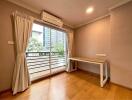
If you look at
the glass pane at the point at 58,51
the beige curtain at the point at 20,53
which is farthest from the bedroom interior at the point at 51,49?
the glass pane at the point at 58,51

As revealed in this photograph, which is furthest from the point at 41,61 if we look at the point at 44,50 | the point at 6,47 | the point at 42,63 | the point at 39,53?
the point at 6,47

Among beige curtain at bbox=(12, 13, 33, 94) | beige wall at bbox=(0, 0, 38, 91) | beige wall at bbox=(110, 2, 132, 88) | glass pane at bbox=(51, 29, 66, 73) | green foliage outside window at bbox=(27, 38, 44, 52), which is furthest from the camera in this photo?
glass pane at bbox=(51, 29, 66, 73)

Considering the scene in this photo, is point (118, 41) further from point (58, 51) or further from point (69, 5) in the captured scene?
point (58, 51)

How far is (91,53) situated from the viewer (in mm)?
3496

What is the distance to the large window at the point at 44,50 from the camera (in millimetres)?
2922

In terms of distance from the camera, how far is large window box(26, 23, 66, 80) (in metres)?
2.92

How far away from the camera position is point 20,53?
2109 mm

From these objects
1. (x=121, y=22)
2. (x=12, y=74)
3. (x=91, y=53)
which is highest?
(x=121, y=22)

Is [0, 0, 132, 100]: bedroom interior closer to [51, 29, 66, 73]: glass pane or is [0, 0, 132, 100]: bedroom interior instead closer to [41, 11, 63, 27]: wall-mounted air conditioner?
[41, 11, 63, 27]: wall-mounted air conditioner

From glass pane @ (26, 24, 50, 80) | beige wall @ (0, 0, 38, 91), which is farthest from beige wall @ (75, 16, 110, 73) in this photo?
beige wall @ (0, 0, 38, 91)

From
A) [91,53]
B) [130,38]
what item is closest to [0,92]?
[91,53]

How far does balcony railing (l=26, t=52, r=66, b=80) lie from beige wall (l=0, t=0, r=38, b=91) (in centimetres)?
76

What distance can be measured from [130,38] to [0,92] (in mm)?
3460

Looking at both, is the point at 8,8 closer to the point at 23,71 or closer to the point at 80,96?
the point at 23,71
